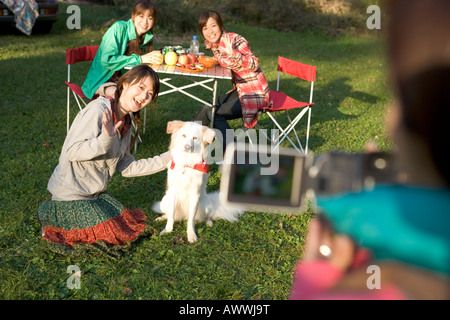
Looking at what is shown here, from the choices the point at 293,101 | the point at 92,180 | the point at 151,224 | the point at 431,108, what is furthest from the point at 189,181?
the point at 431,108

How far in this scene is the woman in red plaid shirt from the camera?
5312mm

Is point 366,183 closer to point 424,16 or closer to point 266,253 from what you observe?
point 424,16

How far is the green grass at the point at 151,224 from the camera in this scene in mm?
3109

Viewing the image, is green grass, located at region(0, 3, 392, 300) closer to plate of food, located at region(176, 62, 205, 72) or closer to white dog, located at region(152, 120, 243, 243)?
white dog, located at region(152, 120, 243, 243)

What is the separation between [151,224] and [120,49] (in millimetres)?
2190

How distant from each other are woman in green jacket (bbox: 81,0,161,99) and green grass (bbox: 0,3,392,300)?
0.97 m

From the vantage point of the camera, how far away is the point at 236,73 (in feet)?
18.1

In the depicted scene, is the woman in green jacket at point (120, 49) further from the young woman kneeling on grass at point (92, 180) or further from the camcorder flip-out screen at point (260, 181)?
the camcorder flip-out screen at point (260, 181)

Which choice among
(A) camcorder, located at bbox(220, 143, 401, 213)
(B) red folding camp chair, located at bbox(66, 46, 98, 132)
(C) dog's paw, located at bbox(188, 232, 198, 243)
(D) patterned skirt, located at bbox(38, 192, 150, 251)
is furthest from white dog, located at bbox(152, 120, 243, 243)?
(A) camcorder, located at bbox(220, 143, 401, 213)

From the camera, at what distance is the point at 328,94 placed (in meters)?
9.51

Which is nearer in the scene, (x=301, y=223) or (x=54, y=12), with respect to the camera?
(x=301, y=223)

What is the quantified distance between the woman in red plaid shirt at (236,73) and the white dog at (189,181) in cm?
153
